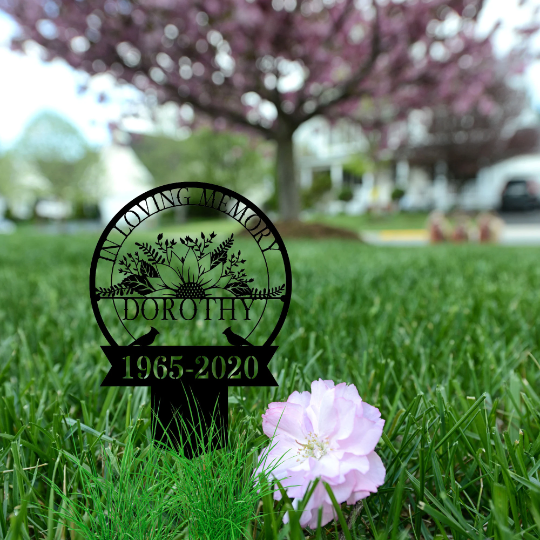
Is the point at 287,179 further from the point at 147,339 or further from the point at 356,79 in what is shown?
the point at 147,339

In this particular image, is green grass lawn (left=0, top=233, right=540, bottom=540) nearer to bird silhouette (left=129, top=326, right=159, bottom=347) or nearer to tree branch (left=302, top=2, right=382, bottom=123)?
bird silhouette (left=129, top=326, right=159, bottom=347)

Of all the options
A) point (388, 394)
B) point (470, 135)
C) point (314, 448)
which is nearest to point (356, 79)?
point (388, 394)

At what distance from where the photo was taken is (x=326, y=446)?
0.68 metres

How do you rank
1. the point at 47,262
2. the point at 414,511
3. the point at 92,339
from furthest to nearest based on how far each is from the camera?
the point at 47,262 < the point at 92,339 < the point at 414,511

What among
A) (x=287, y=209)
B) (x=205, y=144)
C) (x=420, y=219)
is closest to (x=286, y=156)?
(x=287, y=209)

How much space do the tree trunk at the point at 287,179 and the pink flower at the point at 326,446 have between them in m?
9.26

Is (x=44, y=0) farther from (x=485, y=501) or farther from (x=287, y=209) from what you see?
(x=485, y=501)

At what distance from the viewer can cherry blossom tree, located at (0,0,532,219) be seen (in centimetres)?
730

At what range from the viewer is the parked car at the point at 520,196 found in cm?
2444

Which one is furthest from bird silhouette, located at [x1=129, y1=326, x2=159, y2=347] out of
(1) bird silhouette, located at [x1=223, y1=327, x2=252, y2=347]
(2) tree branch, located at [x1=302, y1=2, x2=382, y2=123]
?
(2) tree branch, located at [x1=302, y1=2, x2=382, y2=123]

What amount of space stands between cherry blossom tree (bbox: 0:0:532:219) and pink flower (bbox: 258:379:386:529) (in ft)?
23.3

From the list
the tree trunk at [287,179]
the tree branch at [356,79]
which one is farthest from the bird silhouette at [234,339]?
the tree trunk at [287,179]

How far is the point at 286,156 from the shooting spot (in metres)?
9.70

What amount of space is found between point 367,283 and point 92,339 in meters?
1.73
